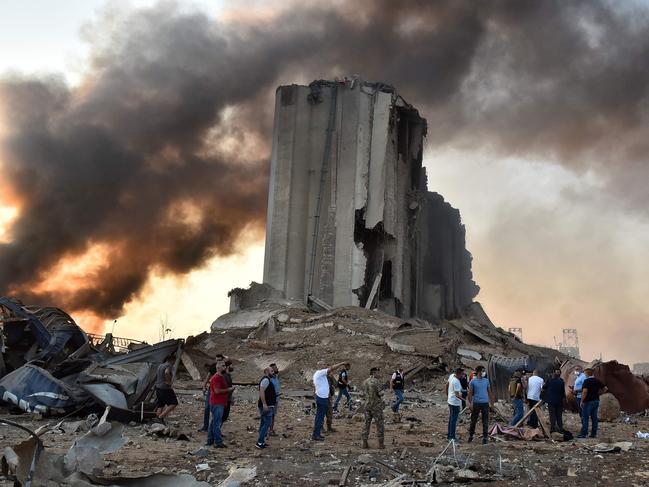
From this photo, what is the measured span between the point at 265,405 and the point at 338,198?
25.8 metres

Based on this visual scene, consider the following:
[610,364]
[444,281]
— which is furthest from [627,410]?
[444,281]

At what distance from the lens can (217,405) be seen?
9406 mm

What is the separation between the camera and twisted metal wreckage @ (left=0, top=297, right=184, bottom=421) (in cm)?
1154

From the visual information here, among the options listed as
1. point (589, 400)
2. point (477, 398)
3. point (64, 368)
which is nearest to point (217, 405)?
point (477, 398)

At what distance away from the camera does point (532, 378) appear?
11250 millimetres

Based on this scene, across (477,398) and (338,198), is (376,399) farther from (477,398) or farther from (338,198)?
(338,198)

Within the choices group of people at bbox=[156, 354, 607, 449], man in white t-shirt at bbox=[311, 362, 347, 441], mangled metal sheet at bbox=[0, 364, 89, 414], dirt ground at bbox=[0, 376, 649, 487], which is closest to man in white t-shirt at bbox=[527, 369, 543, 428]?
group of people at bbox=[156, 354, 607, 449]

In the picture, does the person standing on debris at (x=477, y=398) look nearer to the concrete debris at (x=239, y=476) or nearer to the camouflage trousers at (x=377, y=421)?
the camouflage trousers at (x=377, y=421)

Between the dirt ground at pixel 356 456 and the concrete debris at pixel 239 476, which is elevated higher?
the dirt ground at pixel 356 456

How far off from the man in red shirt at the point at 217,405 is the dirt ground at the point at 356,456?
26 centimetres

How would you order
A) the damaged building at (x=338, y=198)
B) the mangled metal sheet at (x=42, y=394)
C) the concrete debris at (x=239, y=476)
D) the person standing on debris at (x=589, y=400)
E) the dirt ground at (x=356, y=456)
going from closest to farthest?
the concrete debris at (x=239, y=476), the dirt ground at (x=356, y=456), the person standing on debris at (x=589, y=400), the mangled metal sheet at (x=42, y=394), the damaged building at (x=338, y=198)

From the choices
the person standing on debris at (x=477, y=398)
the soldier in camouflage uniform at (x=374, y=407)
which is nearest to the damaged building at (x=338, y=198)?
the person standing on debris at (x=477, y=398)

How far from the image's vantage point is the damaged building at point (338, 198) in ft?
111

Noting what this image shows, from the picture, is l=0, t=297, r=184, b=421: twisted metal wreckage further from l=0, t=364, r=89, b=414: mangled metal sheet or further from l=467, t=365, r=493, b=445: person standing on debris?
l=467, t=365, r=493, b=445: person standing on debris
